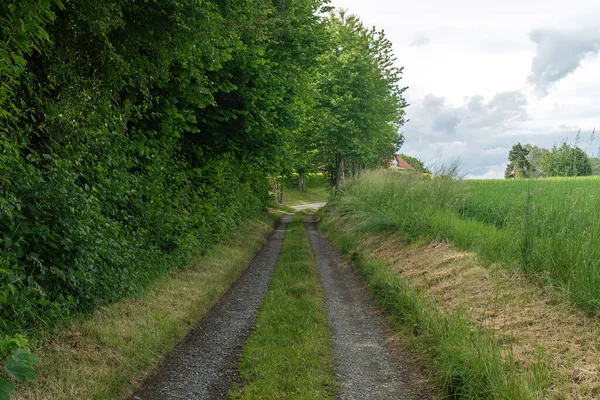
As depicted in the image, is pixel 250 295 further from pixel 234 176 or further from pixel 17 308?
pixel 234 176

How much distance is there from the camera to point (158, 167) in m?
8.13

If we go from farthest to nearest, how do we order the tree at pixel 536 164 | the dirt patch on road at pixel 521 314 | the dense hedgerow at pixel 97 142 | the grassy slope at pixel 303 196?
the grassy slope at pixel 303 196, the tree at pixel 536 164, the dense hedgerow at pixel 97 142, the dirt patch on road at pixel 521 314

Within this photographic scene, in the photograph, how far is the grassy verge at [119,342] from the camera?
407 cm

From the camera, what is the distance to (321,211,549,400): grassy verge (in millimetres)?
3803

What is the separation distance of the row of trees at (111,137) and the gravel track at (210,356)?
1.29 metres

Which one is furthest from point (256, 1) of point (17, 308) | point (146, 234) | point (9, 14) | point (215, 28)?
point (17, 308)

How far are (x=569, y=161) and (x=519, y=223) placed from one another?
1.57 meters

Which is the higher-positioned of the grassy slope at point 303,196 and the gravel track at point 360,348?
the grassy slope at point 303,196

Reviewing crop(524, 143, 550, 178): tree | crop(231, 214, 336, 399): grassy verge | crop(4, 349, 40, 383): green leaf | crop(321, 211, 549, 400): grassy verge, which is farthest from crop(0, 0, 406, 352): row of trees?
crop(524, 143, 550, 178): tree

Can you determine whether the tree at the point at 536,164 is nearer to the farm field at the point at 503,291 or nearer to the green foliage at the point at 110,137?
the farm field at the point at 503,291

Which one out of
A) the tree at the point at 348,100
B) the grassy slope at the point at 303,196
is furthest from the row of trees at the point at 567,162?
the grassy slope at the point at 303,196

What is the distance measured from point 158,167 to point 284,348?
4.45m

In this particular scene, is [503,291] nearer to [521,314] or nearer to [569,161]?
[521,314]

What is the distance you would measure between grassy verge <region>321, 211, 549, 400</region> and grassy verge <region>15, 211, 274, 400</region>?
11.2 feet
